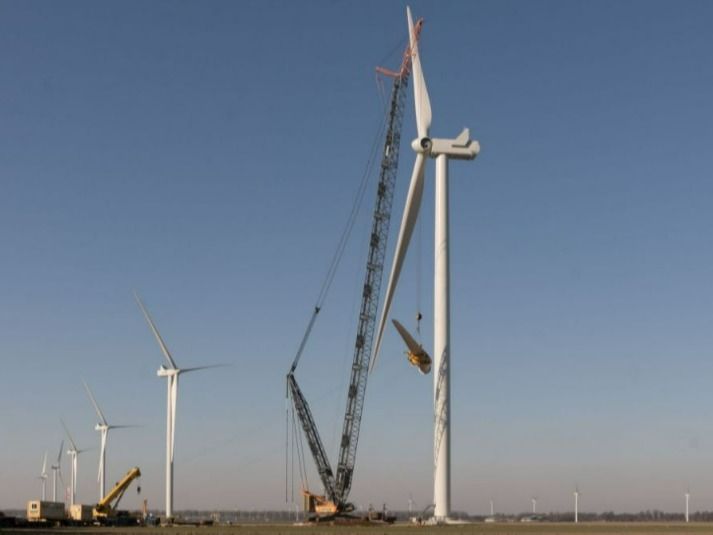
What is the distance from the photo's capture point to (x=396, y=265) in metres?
128

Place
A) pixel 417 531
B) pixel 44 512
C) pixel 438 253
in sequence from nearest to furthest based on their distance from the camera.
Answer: pixel 417 531 < pixel 438 253 < pixel 44 512

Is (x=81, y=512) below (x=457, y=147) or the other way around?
below

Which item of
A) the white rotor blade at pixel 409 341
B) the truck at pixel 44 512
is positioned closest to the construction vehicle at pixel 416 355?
the white rotor blade at pixel 409 341

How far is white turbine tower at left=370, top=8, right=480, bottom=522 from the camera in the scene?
4796 inches

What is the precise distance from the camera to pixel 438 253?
410 feet

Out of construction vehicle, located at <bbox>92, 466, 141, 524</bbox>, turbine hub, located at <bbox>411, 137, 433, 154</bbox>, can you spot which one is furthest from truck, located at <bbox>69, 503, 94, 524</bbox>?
turbine hub, located at <bbox>411, 137, 433, 154</bbox>

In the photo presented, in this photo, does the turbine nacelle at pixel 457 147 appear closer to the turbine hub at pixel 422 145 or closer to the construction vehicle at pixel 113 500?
the turbine hub at pixel 422 145

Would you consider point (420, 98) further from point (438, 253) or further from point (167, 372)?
point (167, 372)

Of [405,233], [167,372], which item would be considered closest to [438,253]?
[405,233]

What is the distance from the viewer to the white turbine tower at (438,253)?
122 m

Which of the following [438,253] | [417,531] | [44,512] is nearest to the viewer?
[417,531]

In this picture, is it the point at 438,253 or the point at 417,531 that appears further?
the point at 438,253

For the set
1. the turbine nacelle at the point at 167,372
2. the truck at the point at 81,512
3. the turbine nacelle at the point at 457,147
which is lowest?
the truck at the point at 81,512

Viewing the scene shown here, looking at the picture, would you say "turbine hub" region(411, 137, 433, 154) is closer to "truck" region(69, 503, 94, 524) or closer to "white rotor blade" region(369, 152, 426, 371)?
"white rotor blade" region(369, 152, 426, 371)
